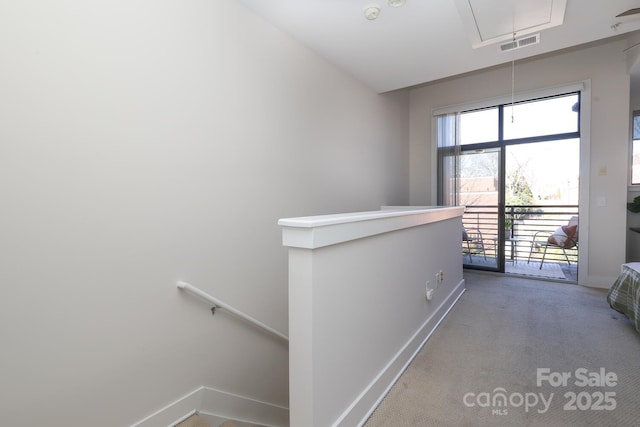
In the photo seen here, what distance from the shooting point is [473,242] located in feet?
15.4

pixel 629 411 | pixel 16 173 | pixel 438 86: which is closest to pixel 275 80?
pixel 16 173

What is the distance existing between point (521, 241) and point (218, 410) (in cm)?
457

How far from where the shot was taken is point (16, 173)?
47.8 inches

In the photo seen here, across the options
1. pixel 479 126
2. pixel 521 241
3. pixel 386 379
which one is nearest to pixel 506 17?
pixel 479 126

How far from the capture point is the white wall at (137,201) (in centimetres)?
124

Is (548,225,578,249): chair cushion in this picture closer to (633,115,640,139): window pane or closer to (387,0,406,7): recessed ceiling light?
(633,115,640,139): window pane

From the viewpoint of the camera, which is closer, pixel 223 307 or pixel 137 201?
pixel 137 201

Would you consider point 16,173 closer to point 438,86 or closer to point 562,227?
point 438,86

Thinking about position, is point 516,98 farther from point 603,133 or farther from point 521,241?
point 521,241

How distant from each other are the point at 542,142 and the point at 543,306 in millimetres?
2289

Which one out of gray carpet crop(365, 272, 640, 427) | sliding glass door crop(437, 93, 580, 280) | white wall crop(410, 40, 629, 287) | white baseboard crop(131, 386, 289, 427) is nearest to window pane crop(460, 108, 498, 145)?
sliding glass door crop(437, 93, 580, 280)

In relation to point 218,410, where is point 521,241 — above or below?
above

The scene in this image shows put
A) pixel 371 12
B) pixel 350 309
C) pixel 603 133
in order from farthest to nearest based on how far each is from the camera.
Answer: pixel 603 133, pixel 371 12, pixel 350 309

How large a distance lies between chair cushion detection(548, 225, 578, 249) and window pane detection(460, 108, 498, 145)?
155 cm
